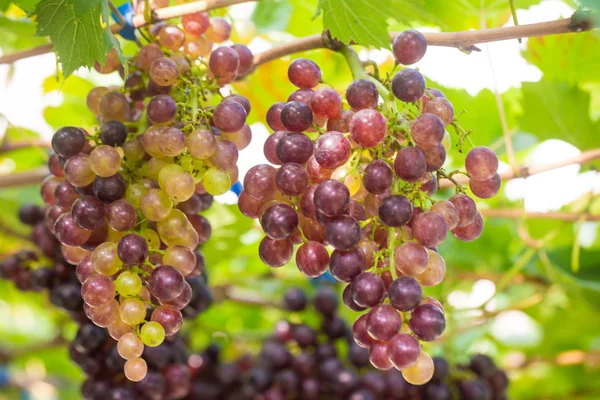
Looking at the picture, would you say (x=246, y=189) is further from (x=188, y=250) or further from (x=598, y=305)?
(x=598, y=305)

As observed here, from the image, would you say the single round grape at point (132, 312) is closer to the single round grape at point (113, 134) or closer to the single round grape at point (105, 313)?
the single round grape at point (105, 313)

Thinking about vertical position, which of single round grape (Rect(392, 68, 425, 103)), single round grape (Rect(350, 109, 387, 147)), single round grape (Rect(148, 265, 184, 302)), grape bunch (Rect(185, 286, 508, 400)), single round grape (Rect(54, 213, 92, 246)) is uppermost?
single round grape (Rect(392, 68, 425, 103))

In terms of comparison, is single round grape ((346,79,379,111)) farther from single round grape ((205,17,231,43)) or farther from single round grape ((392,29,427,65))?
single round grape ((205,17,231,43))

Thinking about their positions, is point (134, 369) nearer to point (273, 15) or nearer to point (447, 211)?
point (447, 211)

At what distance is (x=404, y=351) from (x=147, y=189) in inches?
13.0

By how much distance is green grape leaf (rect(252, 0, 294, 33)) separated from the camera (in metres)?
1.24

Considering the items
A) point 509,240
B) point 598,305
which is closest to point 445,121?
point 598,305

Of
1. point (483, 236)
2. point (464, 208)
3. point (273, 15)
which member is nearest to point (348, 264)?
point (464, 208)

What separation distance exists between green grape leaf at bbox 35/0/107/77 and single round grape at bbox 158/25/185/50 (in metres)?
0.09

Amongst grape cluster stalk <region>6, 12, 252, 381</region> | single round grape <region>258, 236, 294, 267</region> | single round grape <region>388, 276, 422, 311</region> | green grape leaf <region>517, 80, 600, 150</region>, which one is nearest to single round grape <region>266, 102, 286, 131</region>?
grape cluster stalk <region>6, 12, 252, 381</region>

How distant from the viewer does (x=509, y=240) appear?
1537mm

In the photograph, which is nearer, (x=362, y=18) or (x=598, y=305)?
(x=362, y=18)

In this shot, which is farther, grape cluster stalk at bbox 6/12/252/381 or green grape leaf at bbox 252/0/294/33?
green grape leaf at bbox 252/0/294/33

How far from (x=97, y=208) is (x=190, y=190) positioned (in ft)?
0.33
